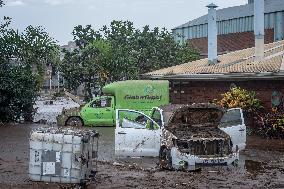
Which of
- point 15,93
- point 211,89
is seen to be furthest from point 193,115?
point 15,93

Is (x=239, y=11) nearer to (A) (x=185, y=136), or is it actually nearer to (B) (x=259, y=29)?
(B) (x=259, y=29)

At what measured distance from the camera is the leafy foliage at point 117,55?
37406 millimetres

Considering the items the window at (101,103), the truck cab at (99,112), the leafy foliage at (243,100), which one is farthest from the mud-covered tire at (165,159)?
the window at (101,103)

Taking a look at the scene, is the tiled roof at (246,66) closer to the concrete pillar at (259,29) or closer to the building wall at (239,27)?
the concrete pillar at (259,29)

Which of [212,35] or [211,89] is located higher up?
[212,35]

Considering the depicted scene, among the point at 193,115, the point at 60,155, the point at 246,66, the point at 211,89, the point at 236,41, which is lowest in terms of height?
the point at 60,155

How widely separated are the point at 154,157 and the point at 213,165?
6.80 feet

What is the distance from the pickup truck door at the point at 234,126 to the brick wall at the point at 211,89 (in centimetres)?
696

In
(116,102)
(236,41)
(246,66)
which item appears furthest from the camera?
(236,41)

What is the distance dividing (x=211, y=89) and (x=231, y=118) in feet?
29.7

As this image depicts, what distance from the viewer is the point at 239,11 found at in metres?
62.3

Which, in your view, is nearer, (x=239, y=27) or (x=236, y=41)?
(x=239, y=27)

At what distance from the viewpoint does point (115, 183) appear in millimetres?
10961

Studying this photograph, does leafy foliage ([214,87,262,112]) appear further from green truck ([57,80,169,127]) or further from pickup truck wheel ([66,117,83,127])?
pickup truck wheel ([66,117,83,127])
